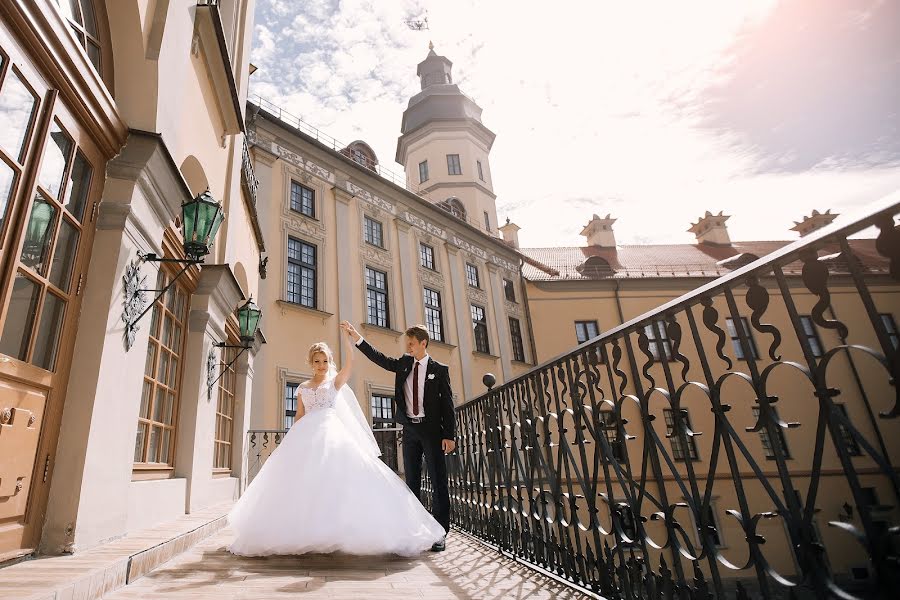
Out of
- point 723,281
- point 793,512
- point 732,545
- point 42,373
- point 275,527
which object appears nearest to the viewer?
point 793,512

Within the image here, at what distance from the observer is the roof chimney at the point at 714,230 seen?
30.6m

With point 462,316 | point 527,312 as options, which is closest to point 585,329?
point 527,312

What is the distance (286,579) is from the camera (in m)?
3.14

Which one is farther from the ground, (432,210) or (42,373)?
(432,210)

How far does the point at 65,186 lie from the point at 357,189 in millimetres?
14131

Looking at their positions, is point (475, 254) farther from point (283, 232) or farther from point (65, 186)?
point (65, 186)

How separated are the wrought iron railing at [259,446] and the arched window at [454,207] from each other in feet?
47.4

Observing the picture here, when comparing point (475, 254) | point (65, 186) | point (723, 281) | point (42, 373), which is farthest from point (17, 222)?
point (475, 254)

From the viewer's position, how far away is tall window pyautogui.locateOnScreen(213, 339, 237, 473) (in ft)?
24.8

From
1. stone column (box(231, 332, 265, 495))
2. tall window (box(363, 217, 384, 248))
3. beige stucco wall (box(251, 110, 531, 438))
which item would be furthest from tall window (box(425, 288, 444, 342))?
stone column (box(231, 332, 265, 495))

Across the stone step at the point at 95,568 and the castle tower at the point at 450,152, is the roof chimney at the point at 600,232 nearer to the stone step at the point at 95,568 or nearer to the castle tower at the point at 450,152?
the castle tower at the point at 450,152

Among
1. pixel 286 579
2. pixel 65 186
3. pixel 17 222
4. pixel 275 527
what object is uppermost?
pixel 65 186

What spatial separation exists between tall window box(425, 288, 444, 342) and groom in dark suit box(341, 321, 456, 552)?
44.0 ft

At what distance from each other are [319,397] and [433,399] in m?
1.14
